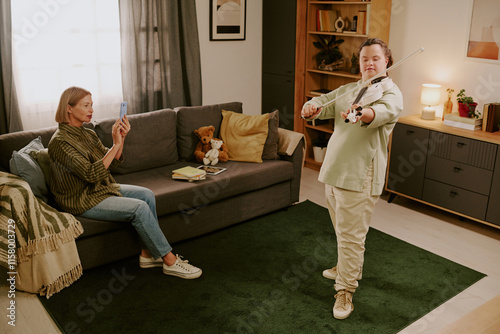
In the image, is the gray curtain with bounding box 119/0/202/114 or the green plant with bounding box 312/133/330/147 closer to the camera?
the gray curtain with bounding box 119/0/202/114

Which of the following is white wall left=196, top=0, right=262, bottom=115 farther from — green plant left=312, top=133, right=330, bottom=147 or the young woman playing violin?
the young woman playing violin

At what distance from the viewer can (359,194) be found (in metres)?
2.48

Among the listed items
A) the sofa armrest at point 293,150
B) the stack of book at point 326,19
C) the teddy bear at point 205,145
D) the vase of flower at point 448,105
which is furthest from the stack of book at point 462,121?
the teddy bear at point 205,145

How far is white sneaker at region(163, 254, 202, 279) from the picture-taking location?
2.98 meters

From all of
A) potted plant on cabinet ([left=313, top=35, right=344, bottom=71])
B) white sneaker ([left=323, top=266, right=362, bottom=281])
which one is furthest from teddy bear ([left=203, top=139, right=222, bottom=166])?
potted plant on cabinet ([left=313, top=35, right=344, bottom=71])

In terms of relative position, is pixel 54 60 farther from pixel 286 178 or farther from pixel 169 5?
pixel 286 178

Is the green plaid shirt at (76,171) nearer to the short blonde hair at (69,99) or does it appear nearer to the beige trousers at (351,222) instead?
the short blonde hair at (69,99)

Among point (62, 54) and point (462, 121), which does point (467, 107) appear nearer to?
point (462, 121)

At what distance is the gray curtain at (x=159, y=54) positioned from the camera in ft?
13.9

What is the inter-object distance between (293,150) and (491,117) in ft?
4.81

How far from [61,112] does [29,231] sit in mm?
687

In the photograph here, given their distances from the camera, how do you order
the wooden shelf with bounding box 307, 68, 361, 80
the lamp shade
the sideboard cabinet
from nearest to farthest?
the sideboard cabinet → the lamp shade → the wooden shelf with bounding box 307, 68, 361, 80

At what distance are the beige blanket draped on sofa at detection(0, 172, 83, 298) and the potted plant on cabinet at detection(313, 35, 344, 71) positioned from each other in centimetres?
299

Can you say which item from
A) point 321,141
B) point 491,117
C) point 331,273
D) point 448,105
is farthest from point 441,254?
point 321,141
